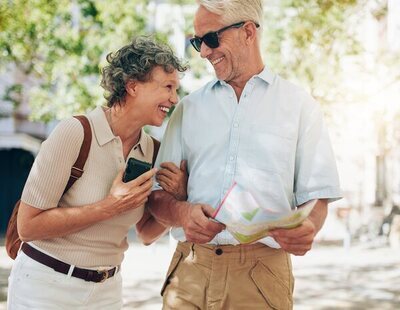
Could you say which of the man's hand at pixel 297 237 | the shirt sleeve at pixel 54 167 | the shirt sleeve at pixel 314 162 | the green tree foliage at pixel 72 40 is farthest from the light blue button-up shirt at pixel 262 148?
the green tree foliage at pixel 72 40

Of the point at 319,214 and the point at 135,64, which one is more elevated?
the point at 135,64

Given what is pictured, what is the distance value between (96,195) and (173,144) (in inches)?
15.9

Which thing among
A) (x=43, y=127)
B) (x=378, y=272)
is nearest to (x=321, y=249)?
(x=378, y=272)

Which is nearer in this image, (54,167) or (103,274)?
(54,167)

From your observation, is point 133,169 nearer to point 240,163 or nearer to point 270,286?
point 240,163

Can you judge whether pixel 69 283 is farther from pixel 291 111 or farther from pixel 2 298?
pixel 2 298

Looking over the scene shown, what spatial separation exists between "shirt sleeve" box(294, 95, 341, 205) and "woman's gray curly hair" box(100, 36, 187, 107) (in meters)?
0.66

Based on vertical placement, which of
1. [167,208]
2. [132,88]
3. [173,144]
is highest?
[132,88]

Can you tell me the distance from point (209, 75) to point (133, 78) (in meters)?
12.7

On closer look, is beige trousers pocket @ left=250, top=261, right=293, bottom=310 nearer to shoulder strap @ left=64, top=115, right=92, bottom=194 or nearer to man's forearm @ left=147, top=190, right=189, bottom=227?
man's forearm @ left=147, top=190, right=189, bottom=227

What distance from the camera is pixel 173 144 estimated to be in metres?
2.96

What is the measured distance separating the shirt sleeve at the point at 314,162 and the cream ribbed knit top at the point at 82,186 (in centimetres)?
77

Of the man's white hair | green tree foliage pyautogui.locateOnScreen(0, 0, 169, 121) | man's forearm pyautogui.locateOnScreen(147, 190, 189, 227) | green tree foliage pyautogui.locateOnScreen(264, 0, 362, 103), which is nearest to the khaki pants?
man's forearm pyautogui.locateOnScreen(147, 190, 189, 227)

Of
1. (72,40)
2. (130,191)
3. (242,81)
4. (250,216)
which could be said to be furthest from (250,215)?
(72,40)
